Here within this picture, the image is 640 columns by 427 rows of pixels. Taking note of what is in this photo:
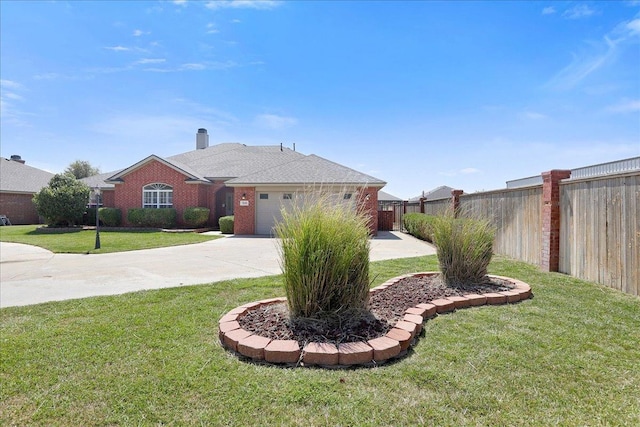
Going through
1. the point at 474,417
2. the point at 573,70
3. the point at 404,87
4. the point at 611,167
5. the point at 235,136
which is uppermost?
the point at 235,136

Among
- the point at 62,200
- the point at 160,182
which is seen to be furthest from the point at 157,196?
the point at 62,200

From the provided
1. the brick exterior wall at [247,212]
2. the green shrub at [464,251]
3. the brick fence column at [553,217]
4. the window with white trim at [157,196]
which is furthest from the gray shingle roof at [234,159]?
the green shrub at [464,251]

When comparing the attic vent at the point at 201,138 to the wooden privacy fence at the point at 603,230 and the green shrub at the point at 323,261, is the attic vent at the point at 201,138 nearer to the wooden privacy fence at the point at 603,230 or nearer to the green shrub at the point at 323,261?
the wooden privacy fence at the point at 603,230

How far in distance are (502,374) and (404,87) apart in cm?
1075

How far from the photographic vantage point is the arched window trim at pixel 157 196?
19.5 meters

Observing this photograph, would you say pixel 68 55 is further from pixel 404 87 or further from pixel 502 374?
pixel 502 374

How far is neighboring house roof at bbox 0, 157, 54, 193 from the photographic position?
2342 centimetres

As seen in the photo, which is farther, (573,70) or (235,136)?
(235,136)

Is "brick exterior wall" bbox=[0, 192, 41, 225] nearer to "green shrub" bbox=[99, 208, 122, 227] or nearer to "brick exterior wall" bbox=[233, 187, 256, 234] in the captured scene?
"green shrub" bbox=[99, 208, 122, 227]

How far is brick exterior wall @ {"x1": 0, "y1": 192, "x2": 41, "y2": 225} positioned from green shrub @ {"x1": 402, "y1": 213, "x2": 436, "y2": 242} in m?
26.7

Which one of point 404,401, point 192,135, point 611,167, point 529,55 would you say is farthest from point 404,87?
point 192,135

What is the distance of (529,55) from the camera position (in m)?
8.41

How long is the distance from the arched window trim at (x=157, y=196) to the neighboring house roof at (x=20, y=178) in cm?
1145

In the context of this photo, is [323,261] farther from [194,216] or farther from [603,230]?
[194,216]
